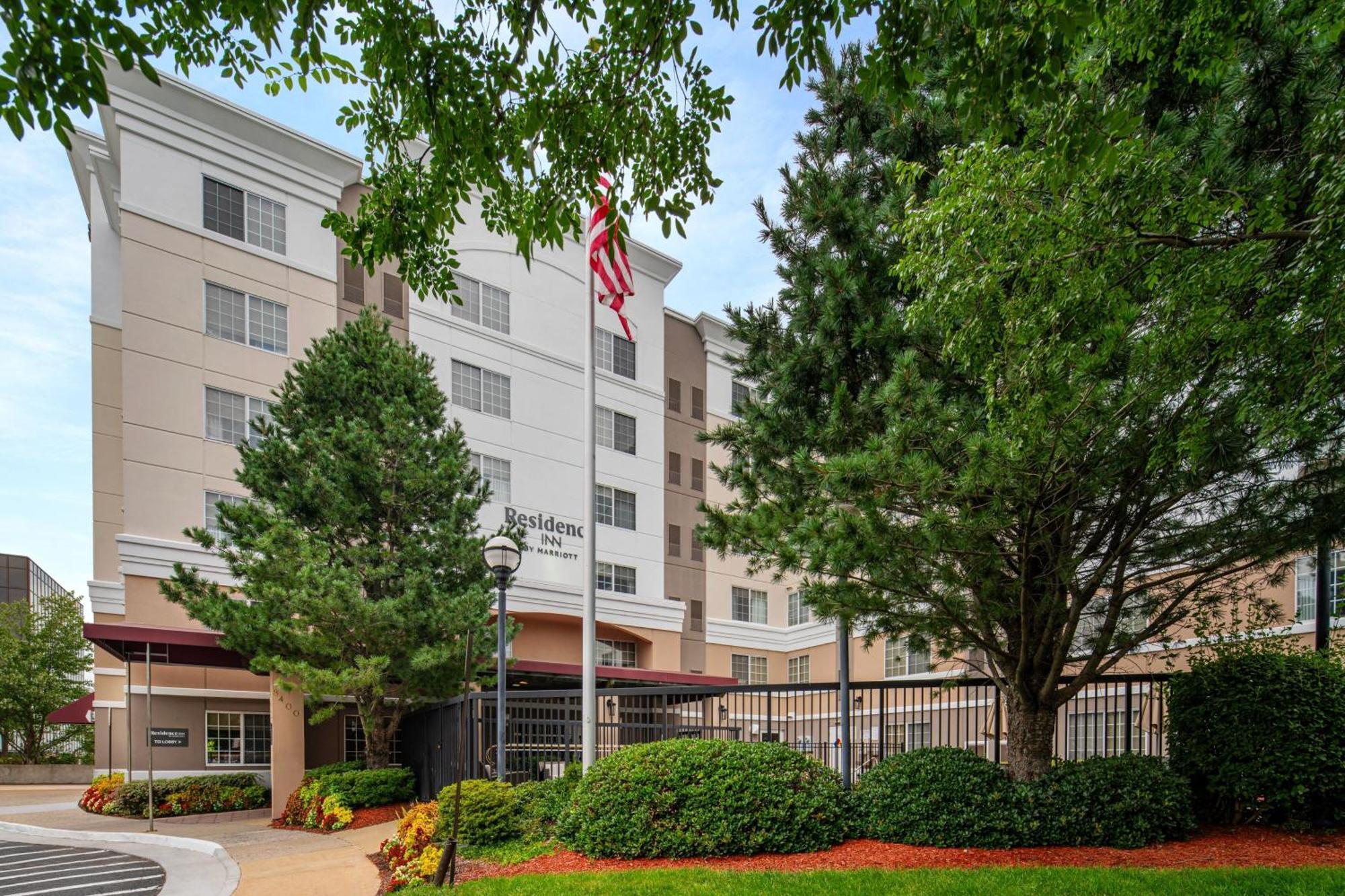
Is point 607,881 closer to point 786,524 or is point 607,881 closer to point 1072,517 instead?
point 786,524

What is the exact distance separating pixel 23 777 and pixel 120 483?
632 inches

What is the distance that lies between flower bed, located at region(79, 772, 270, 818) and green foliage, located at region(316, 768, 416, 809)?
325 centimetres

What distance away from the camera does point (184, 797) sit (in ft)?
61.1

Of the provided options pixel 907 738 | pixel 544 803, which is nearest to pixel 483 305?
pixel 907 738

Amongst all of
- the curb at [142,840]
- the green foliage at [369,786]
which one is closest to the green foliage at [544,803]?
the curb at [142,840]

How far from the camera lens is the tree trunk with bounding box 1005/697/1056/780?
31.1ft

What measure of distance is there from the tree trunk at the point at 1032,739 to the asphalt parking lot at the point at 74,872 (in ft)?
34.0

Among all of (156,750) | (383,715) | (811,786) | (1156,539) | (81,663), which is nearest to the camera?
(1156,539)

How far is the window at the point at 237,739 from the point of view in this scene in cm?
2364

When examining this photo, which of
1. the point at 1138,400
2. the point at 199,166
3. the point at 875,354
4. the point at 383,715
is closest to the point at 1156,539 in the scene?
the point at 1138,400

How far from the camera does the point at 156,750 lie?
2264 cm

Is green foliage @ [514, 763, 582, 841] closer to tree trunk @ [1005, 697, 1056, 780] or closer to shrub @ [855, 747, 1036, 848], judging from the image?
shrub @ [855, 747, 1036, 848]

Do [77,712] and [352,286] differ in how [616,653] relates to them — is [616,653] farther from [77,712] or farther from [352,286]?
[77,712]

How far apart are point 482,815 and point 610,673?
16.0 m
